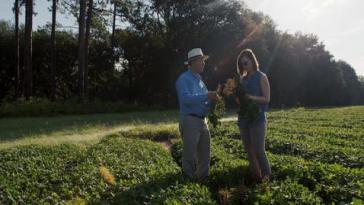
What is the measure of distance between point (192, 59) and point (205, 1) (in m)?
36.6

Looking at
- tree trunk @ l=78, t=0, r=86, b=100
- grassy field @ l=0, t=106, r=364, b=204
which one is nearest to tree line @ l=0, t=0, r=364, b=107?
tree trunk @ l=78, t=0, r=86, b=100

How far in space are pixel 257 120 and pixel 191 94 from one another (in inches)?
49.3

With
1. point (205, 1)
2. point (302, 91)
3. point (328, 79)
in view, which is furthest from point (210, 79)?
point (328, 79)

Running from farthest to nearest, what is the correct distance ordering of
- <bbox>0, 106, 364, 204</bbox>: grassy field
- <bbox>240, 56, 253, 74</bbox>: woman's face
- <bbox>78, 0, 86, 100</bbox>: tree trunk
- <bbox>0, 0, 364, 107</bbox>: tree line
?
<bbox>0, 0, 364, 107</bbox>: tree line
<bbox>78, 0, 86, 100</bbox>: tree trunk
<bbox>240, 56, 253, 74</bbox>: woman's face
<bbox>0, 106, 364, 204</bbox>: grassy field

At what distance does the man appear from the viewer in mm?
8281

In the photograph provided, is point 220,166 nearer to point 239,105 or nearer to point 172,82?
point 239,105

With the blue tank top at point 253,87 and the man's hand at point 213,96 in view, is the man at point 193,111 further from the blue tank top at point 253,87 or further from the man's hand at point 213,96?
the blue tank top at point 253,87

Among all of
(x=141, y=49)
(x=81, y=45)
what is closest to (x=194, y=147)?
(x=81, y=45)

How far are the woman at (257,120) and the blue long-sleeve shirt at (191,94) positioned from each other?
769 mm

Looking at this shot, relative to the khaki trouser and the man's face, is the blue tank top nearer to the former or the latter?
the khaki trouser

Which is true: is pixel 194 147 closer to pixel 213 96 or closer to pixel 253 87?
pixel 213 96

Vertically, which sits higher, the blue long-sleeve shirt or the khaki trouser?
the blue long-sleeve shirt

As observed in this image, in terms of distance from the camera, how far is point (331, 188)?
7.48 meters

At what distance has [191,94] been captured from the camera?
27.3 feet
